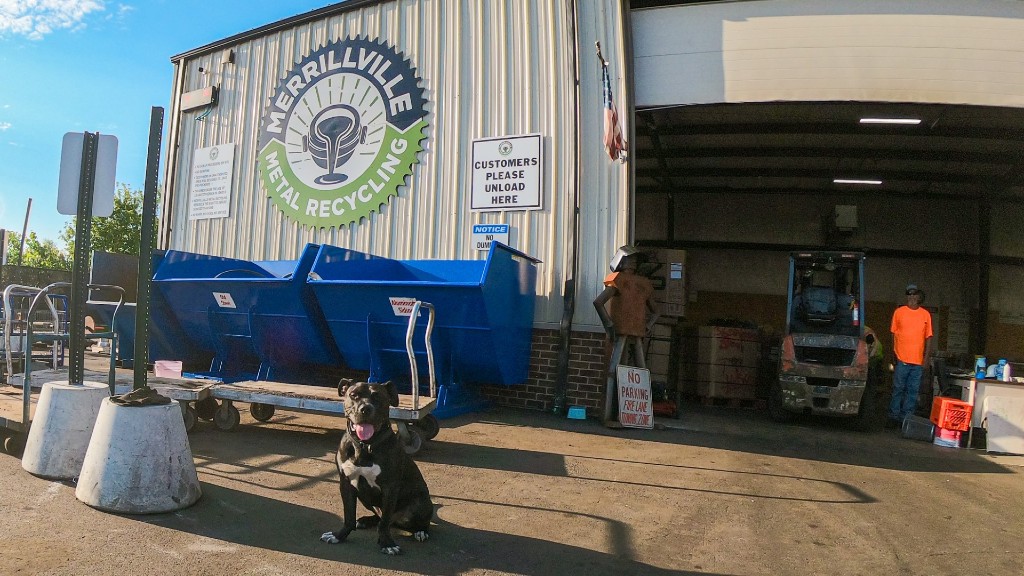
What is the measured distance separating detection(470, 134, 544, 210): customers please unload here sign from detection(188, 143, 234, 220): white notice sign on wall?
17.0 ft

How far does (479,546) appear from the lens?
3.59 metres

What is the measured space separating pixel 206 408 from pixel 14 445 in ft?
5.77

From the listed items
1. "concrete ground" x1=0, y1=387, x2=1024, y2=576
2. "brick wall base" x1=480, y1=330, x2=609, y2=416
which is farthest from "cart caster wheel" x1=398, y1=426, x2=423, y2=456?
"brick wall base" x1=480, y1=330, x2=609, y2=416

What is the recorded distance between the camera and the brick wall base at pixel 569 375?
819 centimetres

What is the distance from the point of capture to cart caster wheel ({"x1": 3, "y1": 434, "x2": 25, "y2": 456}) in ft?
16.5

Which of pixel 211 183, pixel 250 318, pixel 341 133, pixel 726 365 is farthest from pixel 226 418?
pixel 726 365

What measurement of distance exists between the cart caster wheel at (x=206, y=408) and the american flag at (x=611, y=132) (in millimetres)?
5465

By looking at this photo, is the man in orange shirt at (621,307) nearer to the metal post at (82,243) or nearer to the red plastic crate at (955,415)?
the red plastic crate at (955,415)

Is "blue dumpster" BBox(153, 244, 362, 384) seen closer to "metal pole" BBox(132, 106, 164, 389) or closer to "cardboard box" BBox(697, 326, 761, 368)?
"metal pole" BBox(132, 106, 164, 389)

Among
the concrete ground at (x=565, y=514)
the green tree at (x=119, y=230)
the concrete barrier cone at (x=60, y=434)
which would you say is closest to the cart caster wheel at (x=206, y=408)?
Result: the concrete ground at (x=565, y=514)

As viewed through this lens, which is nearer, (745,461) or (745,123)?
(745,461)

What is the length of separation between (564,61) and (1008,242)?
12682 mm

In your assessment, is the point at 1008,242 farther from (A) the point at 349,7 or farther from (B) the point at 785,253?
(A) the point at 349,7

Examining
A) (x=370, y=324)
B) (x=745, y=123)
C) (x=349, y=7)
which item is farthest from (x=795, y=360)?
(x=349, y=7)
